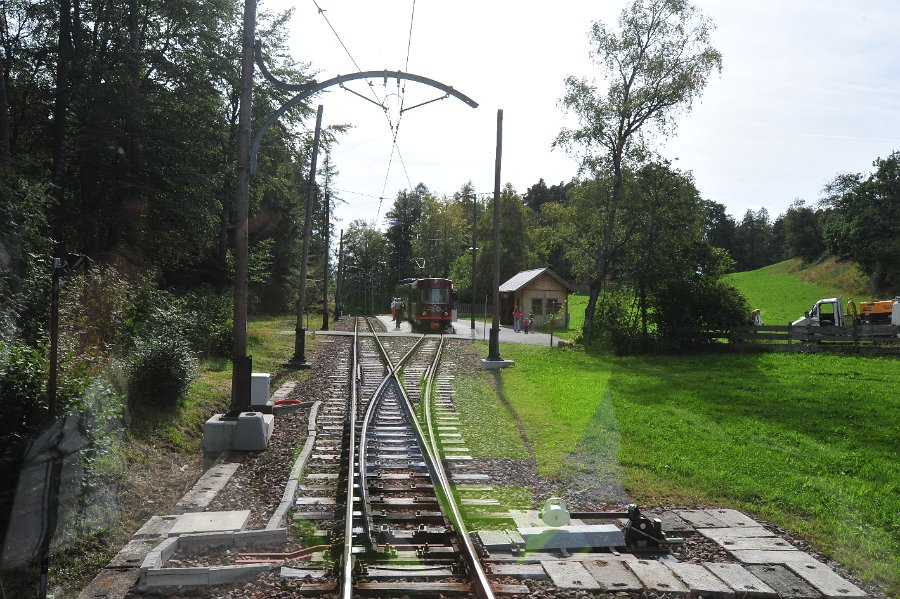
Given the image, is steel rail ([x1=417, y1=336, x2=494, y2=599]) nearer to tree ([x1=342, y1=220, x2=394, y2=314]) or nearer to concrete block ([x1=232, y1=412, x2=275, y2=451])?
concrete block ([x1=232, y1=412, x2=275, y2=451])

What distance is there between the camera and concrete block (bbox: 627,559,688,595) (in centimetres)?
552

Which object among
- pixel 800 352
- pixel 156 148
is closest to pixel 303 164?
pixel 156 148

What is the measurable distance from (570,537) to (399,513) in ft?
5.82

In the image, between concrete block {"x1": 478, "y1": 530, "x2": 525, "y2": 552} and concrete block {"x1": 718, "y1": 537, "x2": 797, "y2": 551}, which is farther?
concrete block {"x1": 718, "y1": 537, "x2": 797, "y2": 551}

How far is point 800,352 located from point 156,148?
24273 mm

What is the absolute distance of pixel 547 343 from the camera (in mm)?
31812

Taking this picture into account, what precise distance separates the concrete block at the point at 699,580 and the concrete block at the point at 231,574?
3437 mm

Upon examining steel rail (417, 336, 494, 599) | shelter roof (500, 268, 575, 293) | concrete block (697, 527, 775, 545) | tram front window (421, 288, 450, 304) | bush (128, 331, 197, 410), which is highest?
shelter roof (500, 268, 575, 293)

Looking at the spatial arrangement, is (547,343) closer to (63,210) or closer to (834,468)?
(63,210)

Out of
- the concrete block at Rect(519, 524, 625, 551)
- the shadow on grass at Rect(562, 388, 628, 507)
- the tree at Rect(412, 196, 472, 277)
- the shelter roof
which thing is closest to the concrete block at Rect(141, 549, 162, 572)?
the concrete block at Rect(519, 524, 625, 551)

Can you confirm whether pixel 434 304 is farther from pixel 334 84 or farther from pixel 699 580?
pixel 699 580

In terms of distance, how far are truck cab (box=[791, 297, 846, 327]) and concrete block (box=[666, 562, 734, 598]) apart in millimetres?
33076

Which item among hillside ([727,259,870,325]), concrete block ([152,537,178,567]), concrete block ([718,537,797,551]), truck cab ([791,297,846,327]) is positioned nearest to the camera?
concrete block ([152,537,178,567])

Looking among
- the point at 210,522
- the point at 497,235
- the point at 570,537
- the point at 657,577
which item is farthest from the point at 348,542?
the point at 497,235
